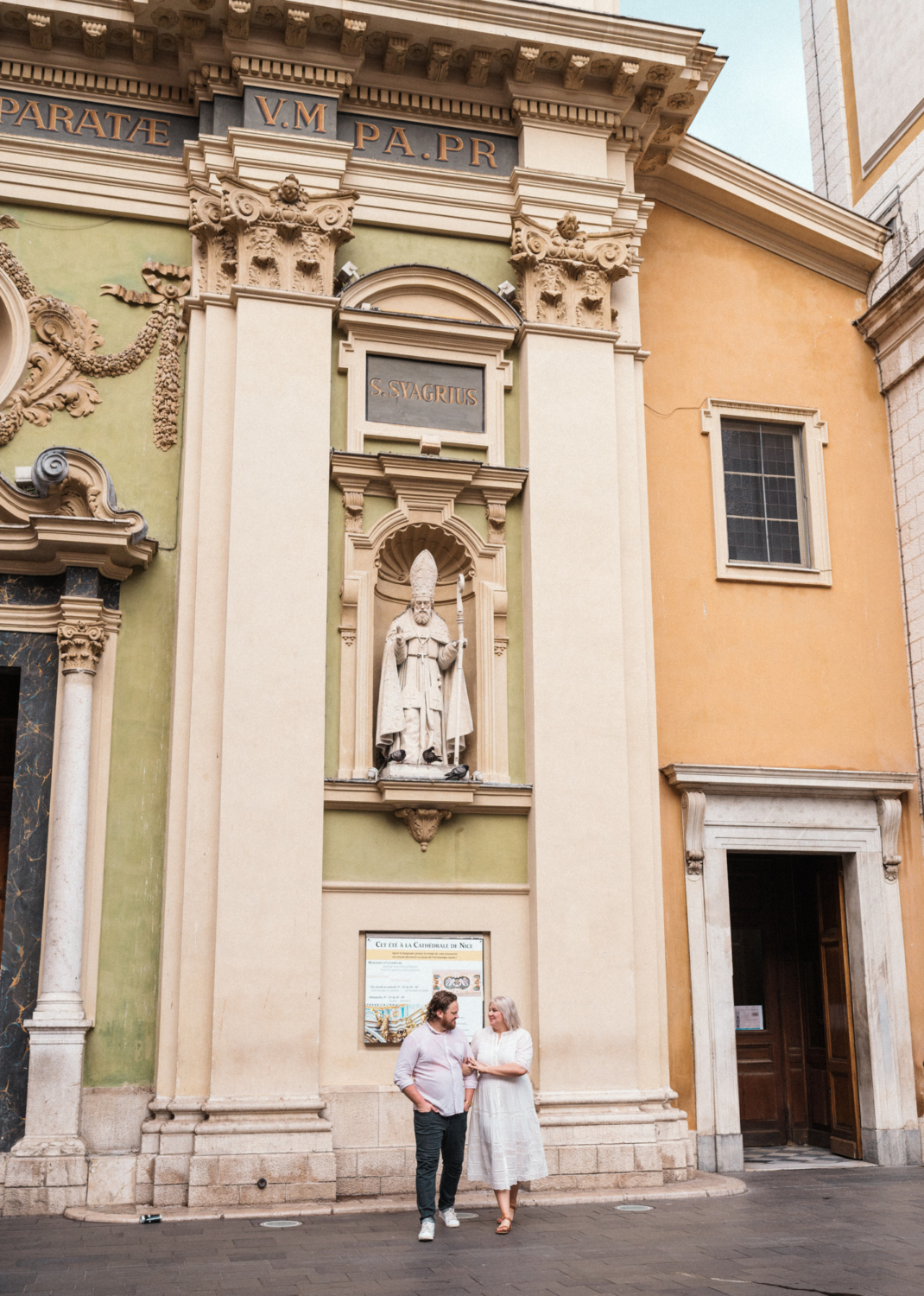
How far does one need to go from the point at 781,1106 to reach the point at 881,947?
77.9 inches

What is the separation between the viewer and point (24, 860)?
10.3 meters

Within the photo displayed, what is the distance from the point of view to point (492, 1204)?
9.53 meters

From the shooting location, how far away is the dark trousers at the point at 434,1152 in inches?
322

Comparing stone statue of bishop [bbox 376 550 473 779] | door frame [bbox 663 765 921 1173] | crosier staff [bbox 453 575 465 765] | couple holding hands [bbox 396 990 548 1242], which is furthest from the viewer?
door frame [bbox 663 765 921 1173]

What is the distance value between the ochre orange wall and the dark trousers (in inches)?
133

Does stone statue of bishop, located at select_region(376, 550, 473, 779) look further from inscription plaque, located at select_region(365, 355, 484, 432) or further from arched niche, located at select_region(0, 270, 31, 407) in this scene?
arched niche, located at select_region(0, 270, 31, 407)

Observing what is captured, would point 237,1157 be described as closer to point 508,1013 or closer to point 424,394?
point 508,1013

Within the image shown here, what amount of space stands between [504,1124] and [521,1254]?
3.06ft

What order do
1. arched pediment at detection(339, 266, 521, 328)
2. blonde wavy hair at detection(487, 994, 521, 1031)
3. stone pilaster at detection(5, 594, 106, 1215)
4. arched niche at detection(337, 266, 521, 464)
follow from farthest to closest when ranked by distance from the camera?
arched pediment at detection(339, 266, 521, 328)
arched niche at detection(337, 266, 521, 464)
stone pilaster at detection(5, 594, 106, 1215)
blonde wavy hair at detection(487, 994, 521, 1031)

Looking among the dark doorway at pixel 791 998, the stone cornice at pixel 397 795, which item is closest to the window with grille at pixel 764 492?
the dark doorway at pixel 791 998

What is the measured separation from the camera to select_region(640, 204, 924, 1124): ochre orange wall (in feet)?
40.1

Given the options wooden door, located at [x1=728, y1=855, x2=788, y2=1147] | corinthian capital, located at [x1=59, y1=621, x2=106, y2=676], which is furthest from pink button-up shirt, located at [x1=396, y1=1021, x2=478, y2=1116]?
wooden door, located at [x1=728, y1=855, x2=788, y2=1147]

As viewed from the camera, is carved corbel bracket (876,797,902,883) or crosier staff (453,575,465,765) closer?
crosier staff (453,575,465,765)

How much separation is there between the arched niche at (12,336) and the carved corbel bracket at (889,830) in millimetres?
8552
